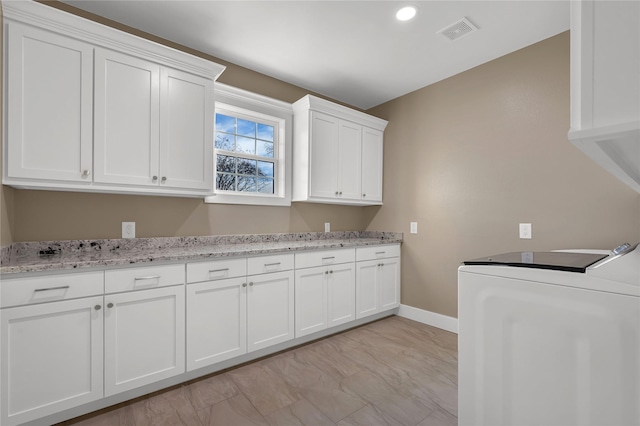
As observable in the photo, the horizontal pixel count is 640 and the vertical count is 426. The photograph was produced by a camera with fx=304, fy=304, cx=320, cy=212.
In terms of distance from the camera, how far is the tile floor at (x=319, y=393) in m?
1.80

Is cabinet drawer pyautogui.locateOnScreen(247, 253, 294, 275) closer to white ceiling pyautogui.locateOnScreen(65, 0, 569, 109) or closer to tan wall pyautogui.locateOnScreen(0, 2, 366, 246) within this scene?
tan wall pyautogui.locateOnScreen(0, 2, 366, 246)

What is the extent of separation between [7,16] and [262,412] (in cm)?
278

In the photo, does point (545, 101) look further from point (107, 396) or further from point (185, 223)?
point (107, 396)

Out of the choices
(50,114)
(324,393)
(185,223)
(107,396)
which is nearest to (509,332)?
(324,393)

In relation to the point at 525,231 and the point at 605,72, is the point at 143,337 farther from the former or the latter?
the point at 525,231

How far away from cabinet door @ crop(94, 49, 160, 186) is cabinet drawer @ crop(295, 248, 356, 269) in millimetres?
1343

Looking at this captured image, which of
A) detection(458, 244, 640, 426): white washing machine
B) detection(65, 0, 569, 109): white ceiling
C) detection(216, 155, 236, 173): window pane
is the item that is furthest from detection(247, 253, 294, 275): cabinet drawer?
detection(65, 0, 569, 109): white ceiling

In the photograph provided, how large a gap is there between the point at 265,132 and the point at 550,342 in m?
2.98

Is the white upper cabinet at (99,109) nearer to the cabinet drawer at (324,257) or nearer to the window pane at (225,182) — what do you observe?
the window pane at (225,182)

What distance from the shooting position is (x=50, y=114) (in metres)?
1.90

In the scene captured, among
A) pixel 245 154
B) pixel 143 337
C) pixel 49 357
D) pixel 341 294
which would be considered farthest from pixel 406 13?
pixel 49 357

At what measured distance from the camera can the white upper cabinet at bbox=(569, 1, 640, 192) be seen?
0.56 meters

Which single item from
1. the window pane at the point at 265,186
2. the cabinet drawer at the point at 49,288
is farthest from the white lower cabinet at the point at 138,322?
the window pane at the point at 265,186

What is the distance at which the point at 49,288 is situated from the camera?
5.47 ft
